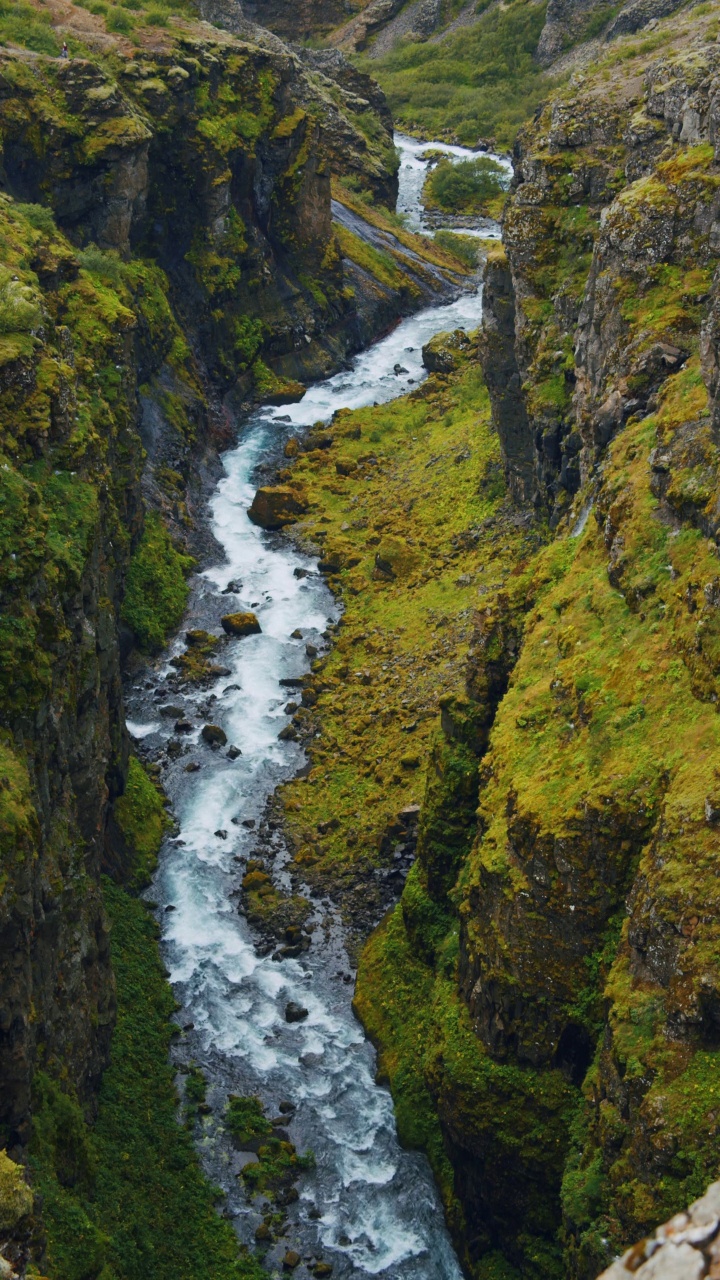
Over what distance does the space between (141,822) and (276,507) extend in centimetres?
2652

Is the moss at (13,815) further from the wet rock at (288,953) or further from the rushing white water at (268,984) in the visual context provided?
the wet rock at (288,953)

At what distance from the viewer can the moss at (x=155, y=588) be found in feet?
190

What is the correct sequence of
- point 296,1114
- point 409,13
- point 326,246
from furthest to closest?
point 409,13 → point 326,246 → point 296,1114

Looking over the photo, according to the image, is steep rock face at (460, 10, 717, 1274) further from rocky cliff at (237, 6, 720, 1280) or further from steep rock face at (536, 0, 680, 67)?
steep rock face at (536, 0, 680, 67)

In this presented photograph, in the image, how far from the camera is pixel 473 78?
15012 centimetres

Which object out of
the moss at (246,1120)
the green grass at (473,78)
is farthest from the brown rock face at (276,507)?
the green grass at (473,78)

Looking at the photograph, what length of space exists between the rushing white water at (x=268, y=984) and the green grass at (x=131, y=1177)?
0.96 metres

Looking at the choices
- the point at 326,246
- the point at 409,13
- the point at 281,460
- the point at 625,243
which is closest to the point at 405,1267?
the point at 625,243

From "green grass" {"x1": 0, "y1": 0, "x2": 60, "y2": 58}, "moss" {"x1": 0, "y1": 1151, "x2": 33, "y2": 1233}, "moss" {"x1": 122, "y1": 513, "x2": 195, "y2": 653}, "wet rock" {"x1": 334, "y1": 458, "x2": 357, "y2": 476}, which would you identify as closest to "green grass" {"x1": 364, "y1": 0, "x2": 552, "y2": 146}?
"green grass" {"x1": 0, "y1": 0, "x2": 60, "y2": 58}

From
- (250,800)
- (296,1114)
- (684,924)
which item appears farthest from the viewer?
(250,800)

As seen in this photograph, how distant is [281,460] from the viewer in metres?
75.8

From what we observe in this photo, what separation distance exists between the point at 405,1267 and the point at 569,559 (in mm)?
20919

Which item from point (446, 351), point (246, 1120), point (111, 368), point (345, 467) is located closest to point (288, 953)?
point (246, 1120)

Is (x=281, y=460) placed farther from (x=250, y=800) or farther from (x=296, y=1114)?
(x=296, y=1114)
